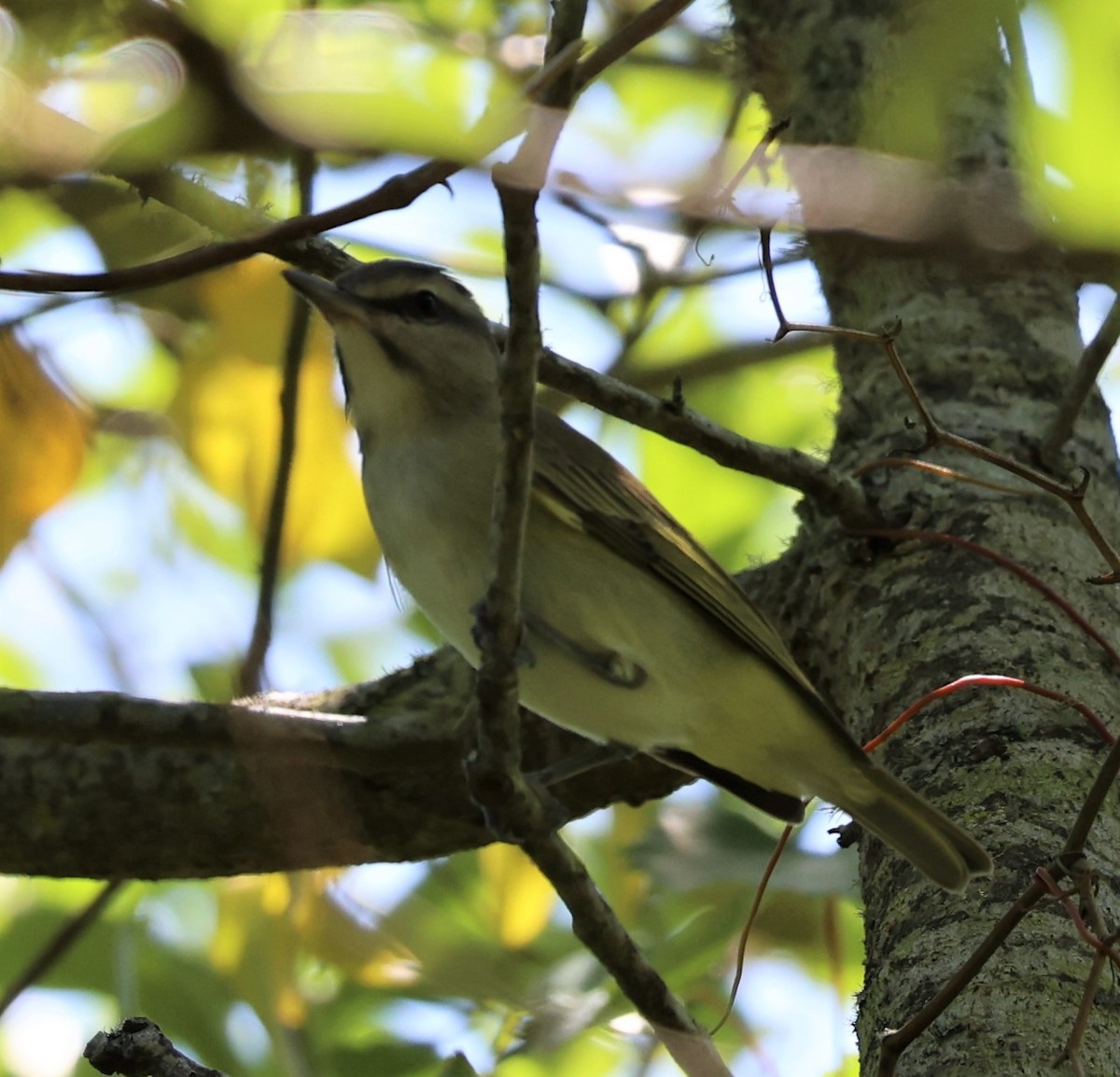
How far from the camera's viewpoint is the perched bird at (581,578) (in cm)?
306

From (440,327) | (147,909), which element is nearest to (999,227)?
(440,327)

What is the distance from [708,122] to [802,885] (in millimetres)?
2663

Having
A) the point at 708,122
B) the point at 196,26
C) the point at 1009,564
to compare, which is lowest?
the point at 1009,564

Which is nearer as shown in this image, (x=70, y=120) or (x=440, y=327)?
(x=70, y=120)

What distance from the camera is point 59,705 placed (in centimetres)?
270

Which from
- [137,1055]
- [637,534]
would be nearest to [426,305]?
[637,534]

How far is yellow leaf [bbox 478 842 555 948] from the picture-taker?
361 cm

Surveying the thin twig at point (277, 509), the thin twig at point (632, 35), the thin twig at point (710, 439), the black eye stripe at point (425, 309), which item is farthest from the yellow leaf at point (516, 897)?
the thin twig at point (632, 35)

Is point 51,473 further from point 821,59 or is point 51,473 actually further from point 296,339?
point 821,59

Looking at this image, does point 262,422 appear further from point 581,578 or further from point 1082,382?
point 1082,382

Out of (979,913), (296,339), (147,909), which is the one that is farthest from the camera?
(147,909)

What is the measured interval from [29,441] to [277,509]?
55cm

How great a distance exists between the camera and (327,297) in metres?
3.16

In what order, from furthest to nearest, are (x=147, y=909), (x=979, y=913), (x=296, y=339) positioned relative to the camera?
(x=147, y=909) < (x=296, y=339) < (x=979, y=913)
